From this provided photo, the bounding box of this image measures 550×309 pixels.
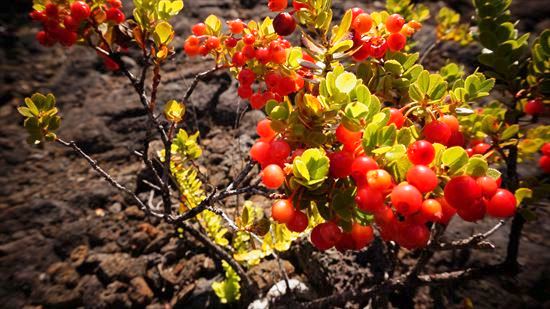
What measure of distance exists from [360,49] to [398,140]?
393 mm

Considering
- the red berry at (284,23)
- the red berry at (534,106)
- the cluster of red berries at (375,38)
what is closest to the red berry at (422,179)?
the cluster of red berries at (375,38)

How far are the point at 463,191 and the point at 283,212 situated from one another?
43 cm

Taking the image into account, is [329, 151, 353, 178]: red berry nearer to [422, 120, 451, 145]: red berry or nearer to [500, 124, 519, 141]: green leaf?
[422, 120, 451, 145]: red berry

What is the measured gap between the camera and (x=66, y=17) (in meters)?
1.26

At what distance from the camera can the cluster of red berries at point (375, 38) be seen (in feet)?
3.44

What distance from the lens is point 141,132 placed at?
3098mm

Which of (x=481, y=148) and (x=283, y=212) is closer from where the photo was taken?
(x=283, y=212)

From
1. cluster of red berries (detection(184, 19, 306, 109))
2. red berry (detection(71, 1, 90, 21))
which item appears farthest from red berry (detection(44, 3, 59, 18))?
cluster of red berries (detection(184, 19, 306, 109))

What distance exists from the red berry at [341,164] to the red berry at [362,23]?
46 centimetres

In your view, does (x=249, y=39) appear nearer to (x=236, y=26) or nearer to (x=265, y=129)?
(x=236, y=26)

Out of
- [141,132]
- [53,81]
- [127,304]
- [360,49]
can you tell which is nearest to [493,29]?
[360,49]

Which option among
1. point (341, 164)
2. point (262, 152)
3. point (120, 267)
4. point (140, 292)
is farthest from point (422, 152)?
point (120, 267)

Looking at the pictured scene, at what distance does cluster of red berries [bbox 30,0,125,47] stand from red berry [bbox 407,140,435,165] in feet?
4.17

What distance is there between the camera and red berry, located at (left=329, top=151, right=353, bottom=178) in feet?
2.65
